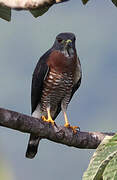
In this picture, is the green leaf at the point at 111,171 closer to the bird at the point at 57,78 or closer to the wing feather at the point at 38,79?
the bird at the point at 57,78

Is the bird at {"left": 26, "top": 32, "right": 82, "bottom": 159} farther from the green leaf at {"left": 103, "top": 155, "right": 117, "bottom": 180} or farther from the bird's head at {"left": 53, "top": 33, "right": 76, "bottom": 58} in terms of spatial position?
the green leaf at {"left": 103, "top": 155, "right": 117, "bottom": 180}

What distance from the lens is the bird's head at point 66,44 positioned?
17.2 feet

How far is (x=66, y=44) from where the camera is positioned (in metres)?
5.30

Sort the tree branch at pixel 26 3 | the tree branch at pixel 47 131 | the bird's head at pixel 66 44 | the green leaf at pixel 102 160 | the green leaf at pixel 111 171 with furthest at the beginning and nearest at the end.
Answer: the bird's head at pixel 66 44 → the tree branch at pixel 47 131 → the green leaf at pixel 102 160 → the green leaf at pixel 111 171 → the tree branch at pixel 26 3

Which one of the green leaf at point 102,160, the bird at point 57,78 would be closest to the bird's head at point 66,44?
the bird at point 57,78

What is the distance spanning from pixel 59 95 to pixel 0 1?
12.7ft

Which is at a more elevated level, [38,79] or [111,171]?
[111,171]

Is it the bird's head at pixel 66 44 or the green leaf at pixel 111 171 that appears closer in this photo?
the green leaf at pixel 111 171

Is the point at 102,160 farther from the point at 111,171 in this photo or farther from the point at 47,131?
the point at 47,131

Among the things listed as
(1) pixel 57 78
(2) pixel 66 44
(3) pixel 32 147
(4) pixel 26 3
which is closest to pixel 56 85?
(1) pixel 57 78

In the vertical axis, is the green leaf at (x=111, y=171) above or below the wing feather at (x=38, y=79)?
above

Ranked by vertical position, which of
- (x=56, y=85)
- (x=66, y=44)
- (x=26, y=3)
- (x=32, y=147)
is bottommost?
(x=32, y=147)

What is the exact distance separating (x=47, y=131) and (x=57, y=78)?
1.92m

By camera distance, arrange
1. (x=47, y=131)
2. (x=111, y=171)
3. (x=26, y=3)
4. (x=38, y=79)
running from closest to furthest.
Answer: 1. (x=26, y=3)
2. (x=111, y=171)
3. (x=47, y=131)
4. (x=38, y=79)
